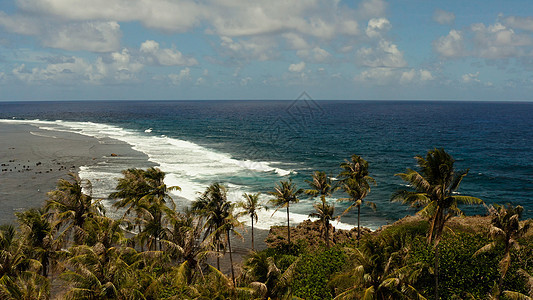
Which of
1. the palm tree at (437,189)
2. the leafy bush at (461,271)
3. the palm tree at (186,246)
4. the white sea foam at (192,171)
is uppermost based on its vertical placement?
the palm tree at (437,189)

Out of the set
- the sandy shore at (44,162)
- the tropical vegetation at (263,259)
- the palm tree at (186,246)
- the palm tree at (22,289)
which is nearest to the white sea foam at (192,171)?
the sandy shore at (44,162)

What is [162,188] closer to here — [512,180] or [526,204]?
[526,204]

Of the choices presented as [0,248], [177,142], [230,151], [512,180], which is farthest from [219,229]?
[177,142]

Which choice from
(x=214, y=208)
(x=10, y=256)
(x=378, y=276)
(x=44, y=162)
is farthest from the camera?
(x=44, y=162)

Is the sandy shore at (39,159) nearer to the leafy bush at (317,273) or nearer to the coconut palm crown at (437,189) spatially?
the leafy bush at (317,273)

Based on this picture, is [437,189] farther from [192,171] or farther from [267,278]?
[192,171]

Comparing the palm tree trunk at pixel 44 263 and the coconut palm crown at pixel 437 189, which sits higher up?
the coconut palm crown at pixel 437 189

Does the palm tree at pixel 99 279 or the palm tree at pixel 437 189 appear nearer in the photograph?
the palm tree at pixel 99 279

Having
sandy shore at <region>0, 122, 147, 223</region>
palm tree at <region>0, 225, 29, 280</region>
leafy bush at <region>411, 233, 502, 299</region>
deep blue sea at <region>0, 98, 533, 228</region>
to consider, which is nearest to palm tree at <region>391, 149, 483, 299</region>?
leafy bush at <region>411, 233, 502, 299</region>

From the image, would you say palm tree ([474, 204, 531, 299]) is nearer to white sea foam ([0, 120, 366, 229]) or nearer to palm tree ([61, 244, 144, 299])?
palm tree ([61, 244, 144, 299])

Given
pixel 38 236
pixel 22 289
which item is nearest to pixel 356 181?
pixel 38 236
